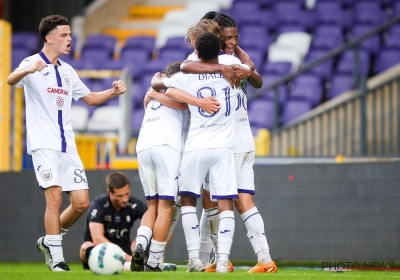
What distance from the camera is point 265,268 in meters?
7.15

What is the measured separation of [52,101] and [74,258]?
3.62 metres

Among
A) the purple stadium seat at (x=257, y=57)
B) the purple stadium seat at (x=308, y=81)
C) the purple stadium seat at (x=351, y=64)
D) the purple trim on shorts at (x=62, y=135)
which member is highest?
the purple stadium seat at (x=257, y=57)

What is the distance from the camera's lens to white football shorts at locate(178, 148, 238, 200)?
699 centimetres

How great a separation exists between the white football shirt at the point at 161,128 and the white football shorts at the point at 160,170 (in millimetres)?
57

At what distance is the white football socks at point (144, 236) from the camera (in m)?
7.28

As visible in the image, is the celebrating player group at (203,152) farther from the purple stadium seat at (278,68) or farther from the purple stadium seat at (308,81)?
the purple stadium seat at (278,68)

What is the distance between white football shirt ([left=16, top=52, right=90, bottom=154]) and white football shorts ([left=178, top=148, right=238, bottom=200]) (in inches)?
46.8

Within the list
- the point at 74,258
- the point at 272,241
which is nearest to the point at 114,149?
the point at 74,258

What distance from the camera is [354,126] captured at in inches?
472

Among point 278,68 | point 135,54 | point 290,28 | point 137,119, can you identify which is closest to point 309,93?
point 278,68

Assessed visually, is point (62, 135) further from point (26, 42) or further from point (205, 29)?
point (26, 42)

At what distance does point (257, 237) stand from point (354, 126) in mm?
5151

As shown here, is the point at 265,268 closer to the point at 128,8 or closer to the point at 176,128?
the point at 176,128

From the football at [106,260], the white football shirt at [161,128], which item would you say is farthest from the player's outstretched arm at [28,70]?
the football at [106,260]
